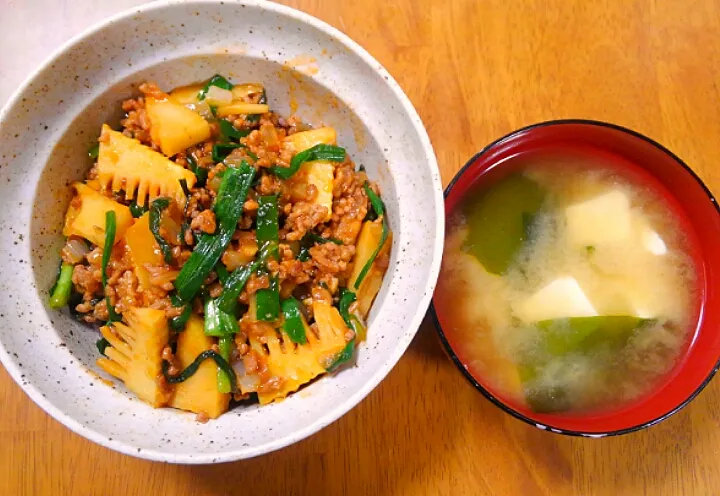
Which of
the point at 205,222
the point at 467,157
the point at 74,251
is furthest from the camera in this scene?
the point at 467,157

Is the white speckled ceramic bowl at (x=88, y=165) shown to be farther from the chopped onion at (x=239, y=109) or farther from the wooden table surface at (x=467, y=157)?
the wooden table surface at (x=467, y=157)

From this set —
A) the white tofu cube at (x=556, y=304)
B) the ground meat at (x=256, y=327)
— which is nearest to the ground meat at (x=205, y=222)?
the ground meat at (x=256, y=327)

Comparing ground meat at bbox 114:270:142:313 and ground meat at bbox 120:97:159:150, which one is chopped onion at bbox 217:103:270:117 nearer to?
ground meat at bbox 120:97:159:150

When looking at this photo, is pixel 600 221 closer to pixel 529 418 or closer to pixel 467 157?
pixel 467 157

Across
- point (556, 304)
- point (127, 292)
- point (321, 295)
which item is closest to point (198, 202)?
point (127, 292)

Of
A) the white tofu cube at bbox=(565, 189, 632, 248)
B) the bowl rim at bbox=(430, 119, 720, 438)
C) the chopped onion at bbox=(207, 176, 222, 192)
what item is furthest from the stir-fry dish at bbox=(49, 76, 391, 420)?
the white tofu cube at bbox=(565, 189, 632, 248)
